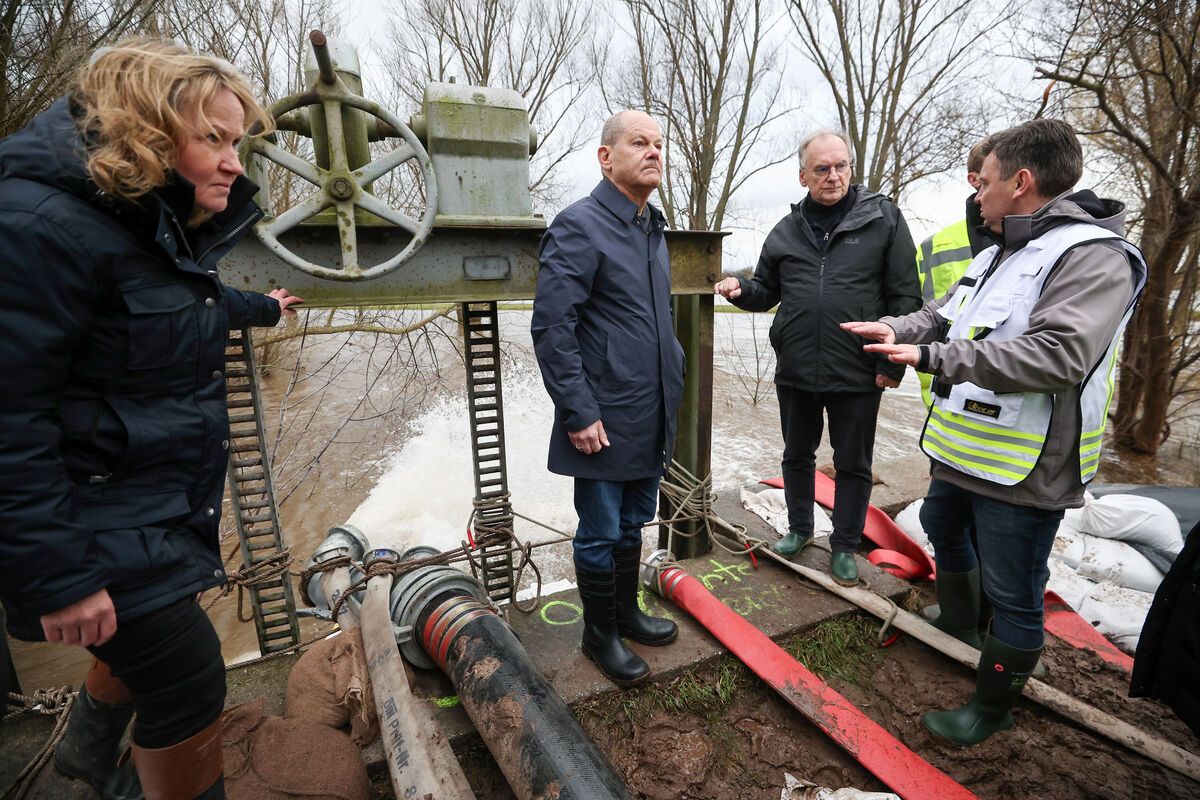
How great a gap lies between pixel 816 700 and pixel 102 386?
7.99 feet

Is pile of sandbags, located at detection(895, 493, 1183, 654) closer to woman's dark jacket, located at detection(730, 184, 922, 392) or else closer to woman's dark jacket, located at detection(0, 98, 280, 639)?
woman's dark jacket, located at detection(730, 184, 922, 392)

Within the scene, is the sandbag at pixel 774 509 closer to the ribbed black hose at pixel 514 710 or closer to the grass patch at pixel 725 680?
the grass patch at pixel 725 680

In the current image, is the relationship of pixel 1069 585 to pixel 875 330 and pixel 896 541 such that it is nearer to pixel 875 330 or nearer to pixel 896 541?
pixel 896 541

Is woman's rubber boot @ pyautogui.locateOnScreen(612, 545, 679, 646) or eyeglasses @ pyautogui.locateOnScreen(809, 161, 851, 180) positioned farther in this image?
eyeglasses @ pyautogui.locateOnScreen(809, 161, 851, 180)

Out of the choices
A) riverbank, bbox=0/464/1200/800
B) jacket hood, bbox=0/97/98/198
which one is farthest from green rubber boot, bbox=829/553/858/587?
jacket hood, bbox=0/97/98/198

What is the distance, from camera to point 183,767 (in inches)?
55.9

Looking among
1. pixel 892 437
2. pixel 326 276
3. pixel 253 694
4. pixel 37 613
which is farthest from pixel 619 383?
pixel 892 437

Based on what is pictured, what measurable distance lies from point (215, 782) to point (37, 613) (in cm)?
68

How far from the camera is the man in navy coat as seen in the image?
200 centimetres

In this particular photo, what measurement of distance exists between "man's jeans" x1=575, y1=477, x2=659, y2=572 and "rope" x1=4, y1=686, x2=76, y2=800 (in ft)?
5.74

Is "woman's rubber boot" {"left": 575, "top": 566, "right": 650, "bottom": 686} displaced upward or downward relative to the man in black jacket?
downward

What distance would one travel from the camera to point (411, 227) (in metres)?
2.23

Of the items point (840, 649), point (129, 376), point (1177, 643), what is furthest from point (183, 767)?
point (1177, 643)

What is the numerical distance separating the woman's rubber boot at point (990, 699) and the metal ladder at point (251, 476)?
9.06 ft
